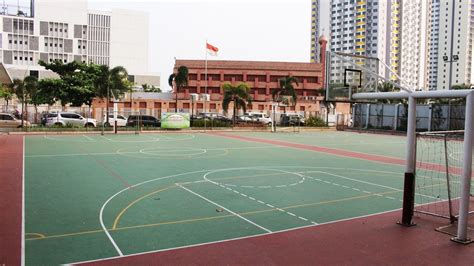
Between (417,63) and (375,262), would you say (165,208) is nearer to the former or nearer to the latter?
(375,262)

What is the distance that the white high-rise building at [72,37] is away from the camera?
322 ft

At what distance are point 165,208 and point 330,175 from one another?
23.5 feet

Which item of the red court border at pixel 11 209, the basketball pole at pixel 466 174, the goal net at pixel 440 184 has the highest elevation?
the basketball pole at pixel 466 174

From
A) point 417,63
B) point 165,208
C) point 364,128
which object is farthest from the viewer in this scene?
point 417,63

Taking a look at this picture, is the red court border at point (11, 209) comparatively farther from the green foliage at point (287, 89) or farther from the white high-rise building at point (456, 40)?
the white high-rise building at point (456, 40)

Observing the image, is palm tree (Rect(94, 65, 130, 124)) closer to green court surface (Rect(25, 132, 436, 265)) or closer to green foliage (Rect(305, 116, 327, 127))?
green court surface (Rect(25, 132, 436, 265))

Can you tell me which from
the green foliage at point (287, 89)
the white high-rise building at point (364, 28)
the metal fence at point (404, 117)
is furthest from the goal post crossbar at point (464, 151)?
the white high-rise building at point (364, 28)

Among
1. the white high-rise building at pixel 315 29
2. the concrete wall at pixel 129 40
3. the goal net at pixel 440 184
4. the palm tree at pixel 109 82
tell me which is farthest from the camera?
the white high-rise building at pixel 315 29

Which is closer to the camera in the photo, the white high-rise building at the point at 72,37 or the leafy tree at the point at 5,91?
the leafy tree at the point at 5,91

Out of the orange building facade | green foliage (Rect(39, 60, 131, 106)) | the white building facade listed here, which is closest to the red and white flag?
green foliage (Rect(39, 60, 131, 106))

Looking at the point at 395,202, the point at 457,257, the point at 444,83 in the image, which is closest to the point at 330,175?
the point at 395,202

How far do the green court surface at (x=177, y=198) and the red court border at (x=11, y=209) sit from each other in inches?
8.1

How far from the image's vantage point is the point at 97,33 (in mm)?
105812

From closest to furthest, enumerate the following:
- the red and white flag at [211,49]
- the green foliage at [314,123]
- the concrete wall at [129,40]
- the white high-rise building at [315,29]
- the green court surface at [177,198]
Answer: the green court surface at [177,198] < the green foliage at [314,123] < the red and white flag at [211,49] < the concrete wall at [129,40] < the white high-rise building at [315,29]
